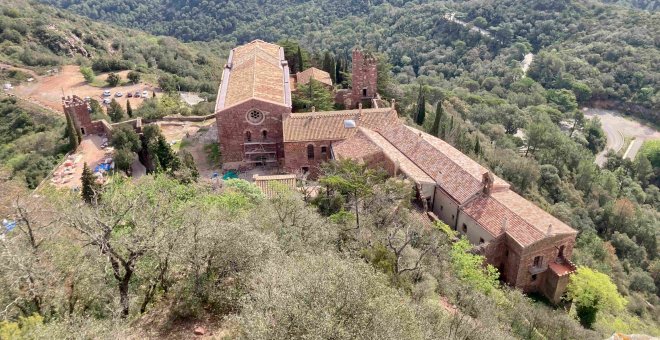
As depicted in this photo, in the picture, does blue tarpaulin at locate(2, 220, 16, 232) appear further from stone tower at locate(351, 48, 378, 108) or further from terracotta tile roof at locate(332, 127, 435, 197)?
stone tower at locate(351, 48, 378, 108)

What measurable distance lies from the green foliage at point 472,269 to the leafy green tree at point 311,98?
2302 cm

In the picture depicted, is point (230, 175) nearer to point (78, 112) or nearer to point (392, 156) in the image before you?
point (392, 156)

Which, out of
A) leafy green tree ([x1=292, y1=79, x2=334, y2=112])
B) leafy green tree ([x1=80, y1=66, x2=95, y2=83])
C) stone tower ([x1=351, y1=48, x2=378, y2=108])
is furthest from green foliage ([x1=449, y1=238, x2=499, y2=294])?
leafy green tree ([x1=80, y1=66, x2=95, y2=83])

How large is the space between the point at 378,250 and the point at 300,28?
13439 cm

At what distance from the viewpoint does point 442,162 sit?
3791 centimetres

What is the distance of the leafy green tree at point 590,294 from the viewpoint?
31.6 meters

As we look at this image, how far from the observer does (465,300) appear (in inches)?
1003

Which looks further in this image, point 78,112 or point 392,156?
point 78,112

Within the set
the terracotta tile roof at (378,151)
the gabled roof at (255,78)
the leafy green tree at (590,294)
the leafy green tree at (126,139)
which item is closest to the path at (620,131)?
the leafy green tree at (590,294)

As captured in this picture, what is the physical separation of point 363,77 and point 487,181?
21605 mm

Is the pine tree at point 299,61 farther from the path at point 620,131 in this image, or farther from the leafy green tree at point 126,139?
the path at point 620,131

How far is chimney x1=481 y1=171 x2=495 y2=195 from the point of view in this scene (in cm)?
3394

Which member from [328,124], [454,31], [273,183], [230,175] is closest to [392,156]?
[328,124]

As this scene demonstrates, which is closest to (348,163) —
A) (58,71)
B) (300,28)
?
(58,71)
